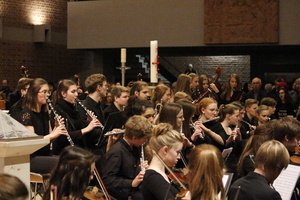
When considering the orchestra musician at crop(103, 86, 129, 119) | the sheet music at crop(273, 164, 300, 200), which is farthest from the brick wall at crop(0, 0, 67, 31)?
the sheet music at crop(273, 164, 300, 200)

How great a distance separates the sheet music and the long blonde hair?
85 centimetres

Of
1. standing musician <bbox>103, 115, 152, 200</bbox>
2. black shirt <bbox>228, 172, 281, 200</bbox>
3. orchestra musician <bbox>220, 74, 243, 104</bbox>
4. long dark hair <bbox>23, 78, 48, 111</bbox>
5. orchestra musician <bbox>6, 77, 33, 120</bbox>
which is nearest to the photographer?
black shirt <bbox>228, 172, 281, 200</bbox>

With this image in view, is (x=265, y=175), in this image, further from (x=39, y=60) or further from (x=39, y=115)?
(x=39, y=60)

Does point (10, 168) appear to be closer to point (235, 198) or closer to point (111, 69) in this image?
point (235, 198)

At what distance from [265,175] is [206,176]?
2.00 ft

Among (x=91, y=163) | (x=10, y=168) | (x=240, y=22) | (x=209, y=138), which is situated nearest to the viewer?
(x=91, y=163)

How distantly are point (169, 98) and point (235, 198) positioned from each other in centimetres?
431

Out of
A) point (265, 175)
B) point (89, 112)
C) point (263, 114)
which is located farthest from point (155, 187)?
point (263, 114)

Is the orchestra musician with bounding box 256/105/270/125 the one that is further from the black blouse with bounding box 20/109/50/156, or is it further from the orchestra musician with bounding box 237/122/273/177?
the black blouse with bounding box 20/109/50/156

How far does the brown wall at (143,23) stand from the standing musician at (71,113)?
798 cm

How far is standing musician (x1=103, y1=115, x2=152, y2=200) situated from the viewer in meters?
5.01

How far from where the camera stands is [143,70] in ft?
57.8

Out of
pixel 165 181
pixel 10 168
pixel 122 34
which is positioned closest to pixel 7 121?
pixel 10 168

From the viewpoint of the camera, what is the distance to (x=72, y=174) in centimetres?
327
